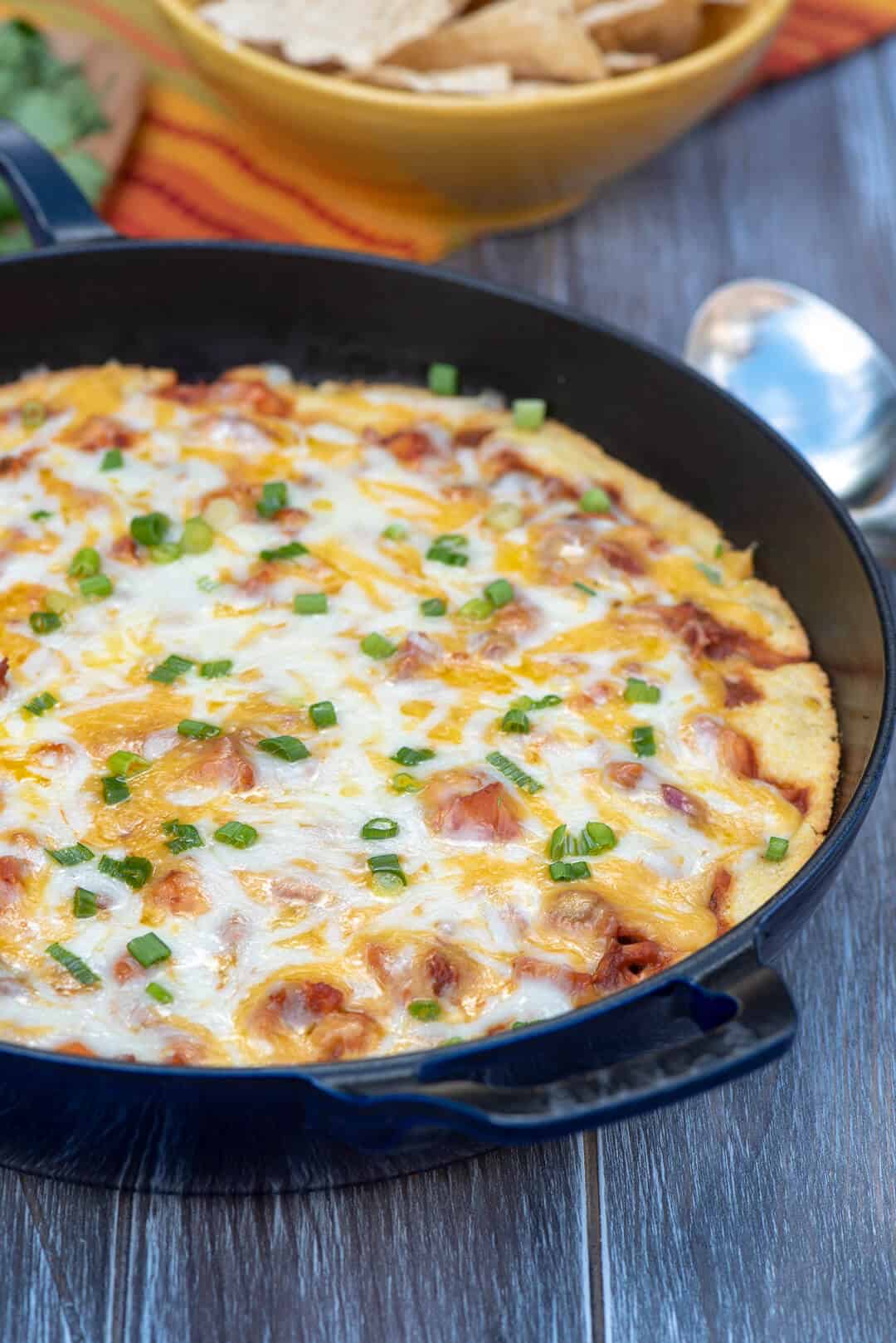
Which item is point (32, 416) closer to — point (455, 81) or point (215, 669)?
point (215, 669)

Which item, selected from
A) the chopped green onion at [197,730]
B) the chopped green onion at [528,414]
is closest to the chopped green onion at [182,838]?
the chopped green onion at [197,730]

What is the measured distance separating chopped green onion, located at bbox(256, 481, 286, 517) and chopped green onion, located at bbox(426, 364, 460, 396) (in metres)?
0.66

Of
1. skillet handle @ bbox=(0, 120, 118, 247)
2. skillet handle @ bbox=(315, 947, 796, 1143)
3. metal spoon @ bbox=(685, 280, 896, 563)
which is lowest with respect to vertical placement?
metal spoon @ bbox=(685, 280, 896, 563)

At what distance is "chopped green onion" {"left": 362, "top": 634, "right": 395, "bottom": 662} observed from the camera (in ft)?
12.2

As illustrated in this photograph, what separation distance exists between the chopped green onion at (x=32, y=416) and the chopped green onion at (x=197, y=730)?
4.01ft

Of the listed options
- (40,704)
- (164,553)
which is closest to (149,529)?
(164,553)

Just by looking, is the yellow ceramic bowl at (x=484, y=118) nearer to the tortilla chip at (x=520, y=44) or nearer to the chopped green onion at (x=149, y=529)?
the tortilla chip at (x=520, y=44)

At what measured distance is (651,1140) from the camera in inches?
134

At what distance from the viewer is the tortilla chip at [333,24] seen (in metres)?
5.00

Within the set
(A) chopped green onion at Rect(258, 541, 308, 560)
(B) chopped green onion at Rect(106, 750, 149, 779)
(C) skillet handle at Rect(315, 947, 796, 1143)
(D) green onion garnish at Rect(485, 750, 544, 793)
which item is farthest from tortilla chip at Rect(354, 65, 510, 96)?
(C) skillet handle at Rect(315, 947, 796, 1143)

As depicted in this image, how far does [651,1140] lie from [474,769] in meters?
0.87

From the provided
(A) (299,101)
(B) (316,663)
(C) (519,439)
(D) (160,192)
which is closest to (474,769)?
(B) (316,663)

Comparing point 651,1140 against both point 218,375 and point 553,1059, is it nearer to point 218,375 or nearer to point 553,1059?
point 553,1059

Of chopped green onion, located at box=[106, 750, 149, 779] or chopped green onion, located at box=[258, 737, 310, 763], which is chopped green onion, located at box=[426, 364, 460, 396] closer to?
chopped green onion, located at box=[258, 737, 310, 763]
